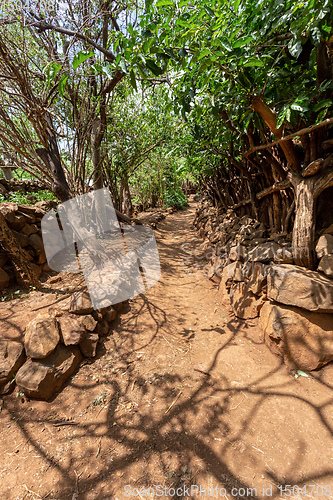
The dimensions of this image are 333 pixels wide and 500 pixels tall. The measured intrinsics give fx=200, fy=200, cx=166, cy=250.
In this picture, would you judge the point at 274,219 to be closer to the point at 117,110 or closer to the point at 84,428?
the point at 84,428

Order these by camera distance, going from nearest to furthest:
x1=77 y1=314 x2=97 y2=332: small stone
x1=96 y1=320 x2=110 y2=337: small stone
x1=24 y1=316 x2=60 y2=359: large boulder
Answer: x1=24 y1=316 x2=60 y2=359: large boulder
x1=77 y1=314 x2=97 y2=332: small stone
x1=96 y1=320 x2=110 y2=337: small stone

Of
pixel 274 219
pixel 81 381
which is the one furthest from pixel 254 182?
pixel 81 381

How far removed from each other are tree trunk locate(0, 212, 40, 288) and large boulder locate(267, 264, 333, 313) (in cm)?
375

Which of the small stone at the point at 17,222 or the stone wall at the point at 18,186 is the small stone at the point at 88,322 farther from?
the stone wall at the point at 18,186

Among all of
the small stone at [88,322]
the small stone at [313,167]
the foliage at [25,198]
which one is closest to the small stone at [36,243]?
the foliage at [25,198]

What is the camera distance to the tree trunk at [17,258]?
10.3ft

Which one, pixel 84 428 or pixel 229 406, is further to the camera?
pixel 229 406

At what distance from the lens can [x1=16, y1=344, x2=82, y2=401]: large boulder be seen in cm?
208

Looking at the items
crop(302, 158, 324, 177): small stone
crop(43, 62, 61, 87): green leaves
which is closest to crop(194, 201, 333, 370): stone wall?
crop(302, 158, 324, 177): small stone

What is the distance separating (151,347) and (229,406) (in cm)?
115

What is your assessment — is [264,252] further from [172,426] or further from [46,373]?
[46,373]

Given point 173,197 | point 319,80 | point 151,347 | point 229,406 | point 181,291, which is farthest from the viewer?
point 173,197

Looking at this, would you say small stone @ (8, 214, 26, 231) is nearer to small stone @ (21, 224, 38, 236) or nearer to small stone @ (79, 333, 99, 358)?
small stone @ (21, 224, 38, 236)

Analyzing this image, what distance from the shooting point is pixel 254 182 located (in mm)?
4309
